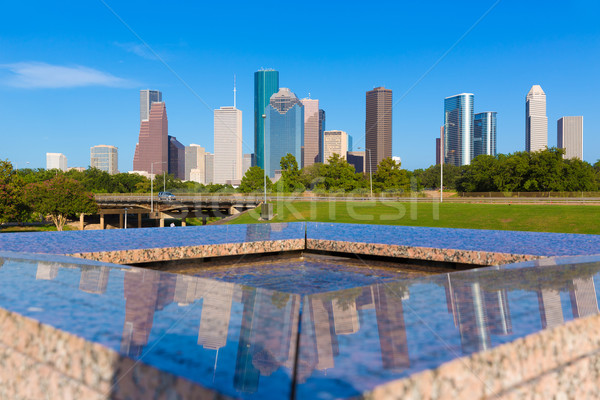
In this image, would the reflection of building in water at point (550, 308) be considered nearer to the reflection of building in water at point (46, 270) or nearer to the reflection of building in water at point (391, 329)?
the reflection of building in water at point (391, 329)

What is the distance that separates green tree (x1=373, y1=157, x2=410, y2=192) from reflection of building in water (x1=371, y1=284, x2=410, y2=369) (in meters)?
56.9

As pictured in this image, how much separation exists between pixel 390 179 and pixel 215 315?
59457 millimetres

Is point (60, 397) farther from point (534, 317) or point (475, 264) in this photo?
point (475, 264)

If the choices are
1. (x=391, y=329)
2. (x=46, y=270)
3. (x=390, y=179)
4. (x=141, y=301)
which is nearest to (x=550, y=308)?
(x=391, y=329)

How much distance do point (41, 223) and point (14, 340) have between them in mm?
75192

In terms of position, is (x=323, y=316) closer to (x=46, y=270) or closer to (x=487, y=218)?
(x=46, y=270)

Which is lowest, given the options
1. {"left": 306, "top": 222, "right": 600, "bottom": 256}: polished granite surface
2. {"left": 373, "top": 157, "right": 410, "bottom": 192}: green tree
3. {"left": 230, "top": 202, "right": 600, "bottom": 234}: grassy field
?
{"left": 230, "top": 202, "right": 600, "bottom": 234}: grassy field

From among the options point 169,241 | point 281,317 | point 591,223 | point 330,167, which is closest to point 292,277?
point 169,241

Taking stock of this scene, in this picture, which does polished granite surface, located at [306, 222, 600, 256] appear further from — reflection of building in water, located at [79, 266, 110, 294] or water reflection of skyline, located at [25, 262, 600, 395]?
reflection of building in water, located at [79, 266, 110, 294]

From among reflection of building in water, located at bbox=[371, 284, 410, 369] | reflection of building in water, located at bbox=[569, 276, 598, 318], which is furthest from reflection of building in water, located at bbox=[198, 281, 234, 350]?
reflection of building in water, located at bbox=[569, 276, 598, 318]

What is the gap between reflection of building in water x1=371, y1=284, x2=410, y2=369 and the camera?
1140 millimetres

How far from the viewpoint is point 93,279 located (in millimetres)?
2514

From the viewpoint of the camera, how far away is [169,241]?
18.8 feet

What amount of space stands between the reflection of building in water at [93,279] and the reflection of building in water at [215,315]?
0.60 metres
